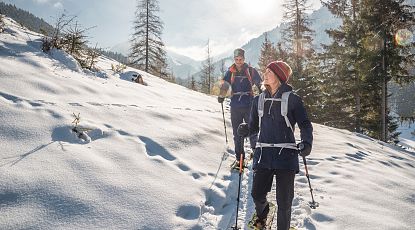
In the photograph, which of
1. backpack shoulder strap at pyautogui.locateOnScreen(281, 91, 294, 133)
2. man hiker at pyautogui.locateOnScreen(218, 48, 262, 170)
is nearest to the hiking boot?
backpack shoulder strap at pyautogui.locateOnScreen(281, 91, 294, 133)

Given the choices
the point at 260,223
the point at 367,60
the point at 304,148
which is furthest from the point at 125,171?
the point at 367,60

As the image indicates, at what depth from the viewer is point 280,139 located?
4.36 meters

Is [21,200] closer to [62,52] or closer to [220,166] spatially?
[220,166]

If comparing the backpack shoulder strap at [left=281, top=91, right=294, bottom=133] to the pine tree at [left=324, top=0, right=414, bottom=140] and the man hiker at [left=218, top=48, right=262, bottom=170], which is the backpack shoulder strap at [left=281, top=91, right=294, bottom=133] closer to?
the man hiker at [left=218, top=48, right=262, bottom=170]

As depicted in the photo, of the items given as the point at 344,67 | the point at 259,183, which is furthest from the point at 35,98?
the point at 344,67

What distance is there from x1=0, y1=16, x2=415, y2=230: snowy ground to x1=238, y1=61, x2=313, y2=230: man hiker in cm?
106

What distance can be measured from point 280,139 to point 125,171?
255 cm

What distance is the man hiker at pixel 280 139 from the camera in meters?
4.26

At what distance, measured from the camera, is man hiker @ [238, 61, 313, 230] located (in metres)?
4.26

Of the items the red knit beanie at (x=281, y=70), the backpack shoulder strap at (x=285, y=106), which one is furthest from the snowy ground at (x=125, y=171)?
the red knit beanie at (x=281, y=70)

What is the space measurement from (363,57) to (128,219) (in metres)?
22.1

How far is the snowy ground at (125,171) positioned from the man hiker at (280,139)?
41.7 inches

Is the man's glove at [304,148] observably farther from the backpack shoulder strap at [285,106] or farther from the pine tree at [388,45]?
the pine tree at [388,45]

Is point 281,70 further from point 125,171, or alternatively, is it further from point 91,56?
point 91,56
